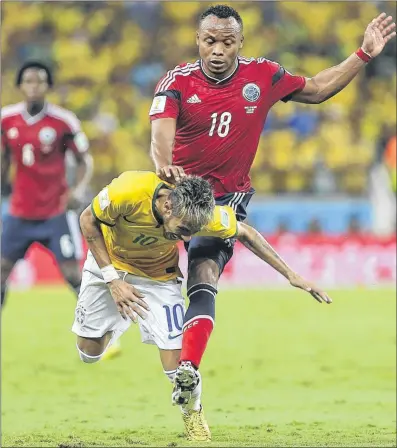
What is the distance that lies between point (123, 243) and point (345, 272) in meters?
13.3

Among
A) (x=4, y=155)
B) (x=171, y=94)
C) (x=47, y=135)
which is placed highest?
(x=47, y=135)

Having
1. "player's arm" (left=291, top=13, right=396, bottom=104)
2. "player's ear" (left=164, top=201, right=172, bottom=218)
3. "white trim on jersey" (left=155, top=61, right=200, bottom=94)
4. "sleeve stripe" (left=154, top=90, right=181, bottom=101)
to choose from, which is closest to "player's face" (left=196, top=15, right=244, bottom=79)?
"white trim on jersey" (left=155, top=61, right=200, bottom=94)

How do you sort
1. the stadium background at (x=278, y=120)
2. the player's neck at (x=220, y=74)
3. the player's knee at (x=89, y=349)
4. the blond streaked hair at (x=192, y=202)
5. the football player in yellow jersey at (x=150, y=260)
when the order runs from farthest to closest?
the stadium background at (x=278, y=120), the player's knee at (x=89, y=349), the player's neck at (x=220, y=74), the football player in yellow jersey at (x=150, y=260), the blond streaked hair at (x=192, y=202)

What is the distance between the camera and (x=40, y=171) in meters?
11.1

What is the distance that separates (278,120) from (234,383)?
1347 cm

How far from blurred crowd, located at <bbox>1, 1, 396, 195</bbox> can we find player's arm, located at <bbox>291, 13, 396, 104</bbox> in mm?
14654

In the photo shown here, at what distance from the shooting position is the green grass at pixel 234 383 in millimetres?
7020

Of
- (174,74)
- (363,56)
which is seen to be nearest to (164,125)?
(174,74)

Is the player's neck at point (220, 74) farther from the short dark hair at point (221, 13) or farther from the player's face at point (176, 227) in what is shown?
the player's face at point (176, 227)

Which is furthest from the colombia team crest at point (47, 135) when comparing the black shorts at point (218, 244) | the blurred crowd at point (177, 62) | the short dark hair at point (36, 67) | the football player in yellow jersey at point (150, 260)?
the blurred crowd at point (177, 62)

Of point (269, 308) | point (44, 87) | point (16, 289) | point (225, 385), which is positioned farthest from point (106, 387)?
point (16, 289)

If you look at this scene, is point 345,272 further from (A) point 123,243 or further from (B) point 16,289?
(A) point 123,243

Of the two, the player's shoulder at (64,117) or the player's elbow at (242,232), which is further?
the player's shoulder at (64,117)

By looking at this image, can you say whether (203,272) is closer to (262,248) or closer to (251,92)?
(262,248)
